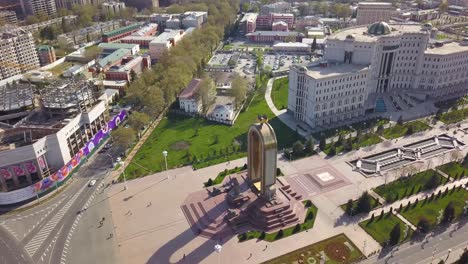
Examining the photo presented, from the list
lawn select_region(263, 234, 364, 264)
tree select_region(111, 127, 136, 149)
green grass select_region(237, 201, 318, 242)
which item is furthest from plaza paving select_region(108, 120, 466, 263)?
tree select_region(111, 127, 136, 149)

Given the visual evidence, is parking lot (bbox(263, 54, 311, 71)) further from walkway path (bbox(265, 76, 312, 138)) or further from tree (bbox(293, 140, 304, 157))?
tree (bbox(293, 140, 304, 157))

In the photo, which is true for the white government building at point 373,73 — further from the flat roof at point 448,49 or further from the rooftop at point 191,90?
the rooftop at point 191,90

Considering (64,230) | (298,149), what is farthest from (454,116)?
(64,230)

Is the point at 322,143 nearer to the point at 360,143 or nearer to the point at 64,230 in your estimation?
the point at 360,143

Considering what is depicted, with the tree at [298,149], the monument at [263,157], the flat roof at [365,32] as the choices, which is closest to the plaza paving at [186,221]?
the tree at [298,149]

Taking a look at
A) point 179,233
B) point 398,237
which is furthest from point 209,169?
point 398,237

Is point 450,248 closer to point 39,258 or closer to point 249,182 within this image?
point 249,182
